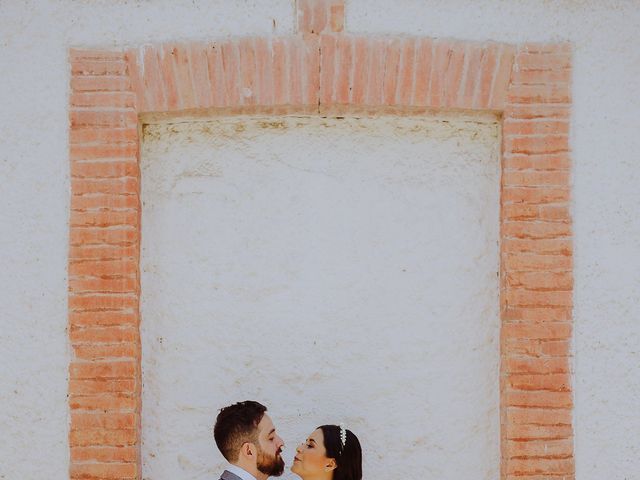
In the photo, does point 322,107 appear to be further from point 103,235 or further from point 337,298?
point 103,235

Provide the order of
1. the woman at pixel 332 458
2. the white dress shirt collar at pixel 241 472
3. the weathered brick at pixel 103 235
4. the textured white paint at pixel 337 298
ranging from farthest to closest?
the textured white paint at pixel 337 298 → the weathered brick at pixel 103 235 → the woman at pixel 332 458 → the white dress shirt collar at pixel 241 472

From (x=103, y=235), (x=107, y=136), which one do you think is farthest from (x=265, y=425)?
(x=107, y=136)

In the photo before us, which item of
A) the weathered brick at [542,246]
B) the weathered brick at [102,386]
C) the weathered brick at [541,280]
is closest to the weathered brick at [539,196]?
the weathered brick at [542,246]

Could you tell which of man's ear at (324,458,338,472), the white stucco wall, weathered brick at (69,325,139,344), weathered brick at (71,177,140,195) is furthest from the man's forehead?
weathered brick at (71,177,140,195)

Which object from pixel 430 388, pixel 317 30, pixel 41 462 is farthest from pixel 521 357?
pixel 41 462

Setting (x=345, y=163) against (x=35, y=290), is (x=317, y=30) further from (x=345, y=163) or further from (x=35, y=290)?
(x=35, y=290)

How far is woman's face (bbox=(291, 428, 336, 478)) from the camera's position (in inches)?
170

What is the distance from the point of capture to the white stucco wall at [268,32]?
440 centimetres

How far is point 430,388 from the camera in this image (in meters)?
4.55

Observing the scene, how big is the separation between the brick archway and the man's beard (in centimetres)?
62

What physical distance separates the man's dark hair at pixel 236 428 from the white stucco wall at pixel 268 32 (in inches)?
30.2

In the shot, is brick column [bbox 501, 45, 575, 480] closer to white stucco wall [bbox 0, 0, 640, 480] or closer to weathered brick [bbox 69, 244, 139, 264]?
white stucco wall [bbox 0, 0, 640, 480]

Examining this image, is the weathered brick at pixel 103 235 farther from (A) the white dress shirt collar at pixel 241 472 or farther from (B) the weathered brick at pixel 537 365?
(B) the weathered brick at pixel 537 365

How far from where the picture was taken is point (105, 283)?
14.5ft
